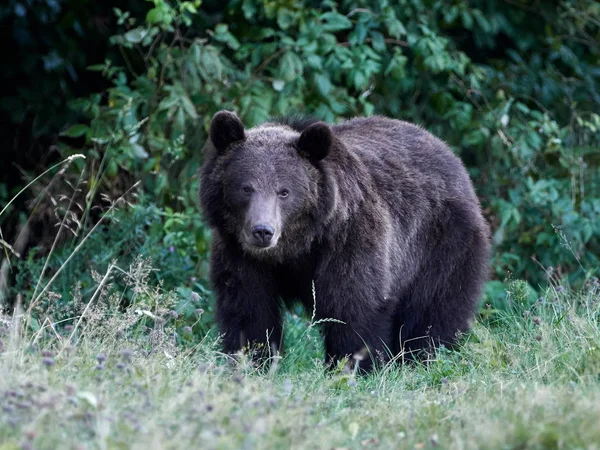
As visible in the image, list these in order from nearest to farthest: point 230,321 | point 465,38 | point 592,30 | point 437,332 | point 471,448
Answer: point 471,448
point 230,321
point 437,332
point 465,38
point 592,30

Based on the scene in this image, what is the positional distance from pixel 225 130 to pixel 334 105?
9.87ft

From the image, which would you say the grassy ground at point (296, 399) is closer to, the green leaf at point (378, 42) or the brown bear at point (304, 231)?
the brown bear at point (304, 231)

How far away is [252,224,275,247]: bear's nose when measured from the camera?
5.85m

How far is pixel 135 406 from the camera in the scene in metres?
4.00

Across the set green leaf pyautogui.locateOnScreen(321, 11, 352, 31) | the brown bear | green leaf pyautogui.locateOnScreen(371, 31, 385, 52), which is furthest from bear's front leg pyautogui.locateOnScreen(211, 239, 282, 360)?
green leaf pyautogui.locateOnScreen(371, 31, 385, 52)

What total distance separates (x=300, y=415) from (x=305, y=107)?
552cm

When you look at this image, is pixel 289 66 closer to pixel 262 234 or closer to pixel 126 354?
pixel 262 234

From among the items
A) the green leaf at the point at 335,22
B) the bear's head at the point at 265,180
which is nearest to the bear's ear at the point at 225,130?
the bear's head at the point at 265,180

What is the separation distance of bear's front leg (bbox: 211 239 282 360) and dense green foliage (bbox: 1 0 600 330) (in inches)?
63.5

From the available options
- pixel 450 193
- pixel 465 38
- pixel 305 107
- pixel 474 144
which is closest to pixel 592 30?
pixel 465 38

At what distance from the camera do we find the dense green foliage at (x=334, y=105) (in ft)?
27.7

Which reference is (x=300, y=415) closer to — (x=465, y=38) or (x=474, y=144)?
(x=474, y=144)

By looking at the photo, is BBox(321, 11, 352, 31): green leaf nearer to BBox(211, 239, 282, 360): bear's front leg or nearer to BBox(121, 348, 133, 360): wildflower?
BBox(211, 239, 282, 360): bear's front leg

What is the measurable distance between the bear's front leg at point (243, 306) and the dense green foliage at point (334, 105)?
63.5 inches
